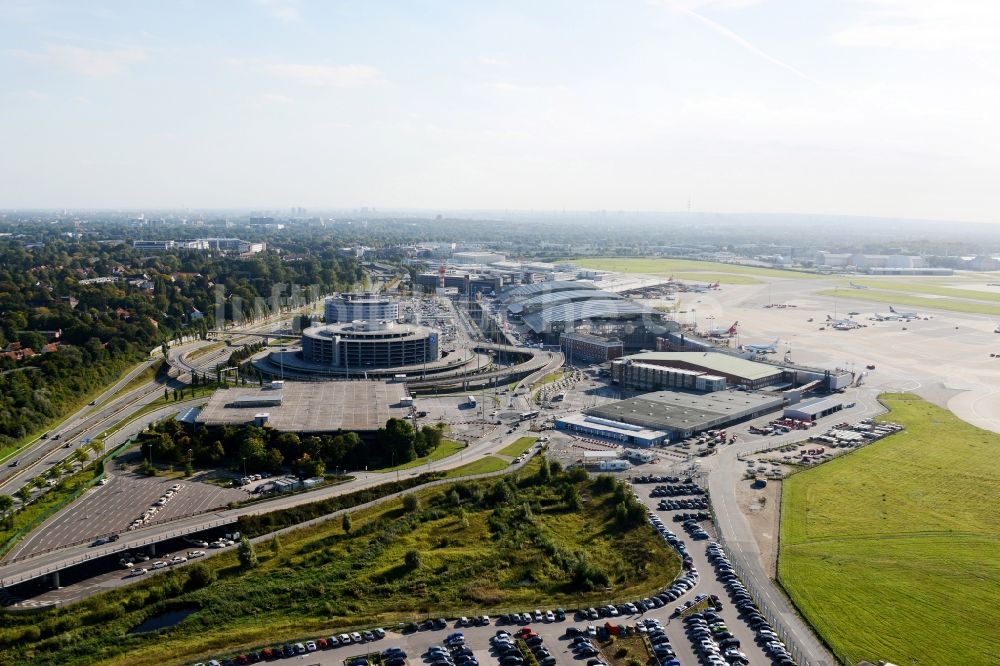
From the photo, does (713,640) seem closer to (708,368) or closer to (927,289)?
(708,368)

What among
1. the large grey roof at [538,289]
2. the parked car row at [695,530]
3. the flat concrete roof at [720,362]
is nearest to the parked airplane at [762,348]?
the flat concrete roof at [720,362]

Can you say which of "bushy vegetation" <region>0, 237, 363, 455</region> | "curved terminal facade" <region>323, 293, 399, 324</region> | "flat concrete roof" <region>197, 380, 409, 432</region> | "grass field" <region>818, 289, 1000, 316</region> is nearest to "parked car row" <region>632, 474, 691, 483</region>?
"flat concrete roof" <region>197, 380, 409, 432</region>

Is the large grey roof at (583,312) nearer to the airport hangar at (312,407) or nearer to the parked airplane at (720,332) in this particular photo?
the parked airplane at (720,332)

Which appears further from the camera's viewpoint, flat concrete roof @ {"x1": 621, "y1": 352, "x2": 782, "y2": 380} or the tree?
flat concrete roof @ {"x1": 621, "y1": 352, "x2": 782, "y2": 380}

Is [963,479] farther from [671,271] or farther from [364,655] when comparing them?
[671,271]

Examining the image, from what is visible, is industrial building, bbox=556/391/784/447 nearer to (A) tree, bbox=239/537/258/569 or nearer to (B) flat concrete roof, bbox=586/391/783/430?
(B) flat concrete roof, bbox=586/391/783/430

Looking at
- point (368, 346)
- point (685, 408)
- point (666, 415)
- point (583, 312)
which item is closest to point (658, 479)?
point (666, 415)

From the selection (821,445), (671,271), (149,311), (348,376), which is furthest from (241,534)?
(671,271)
